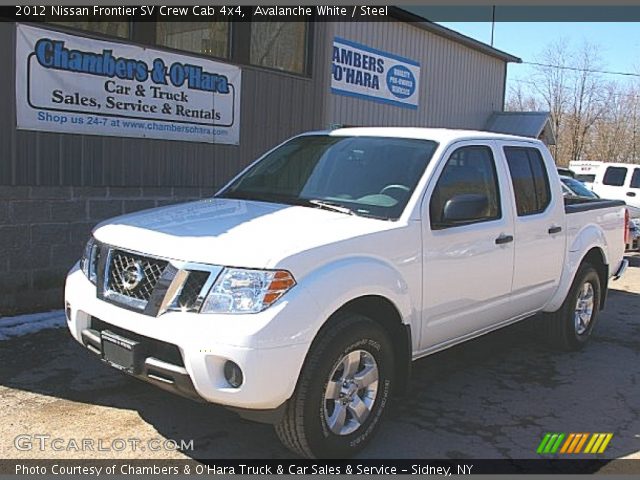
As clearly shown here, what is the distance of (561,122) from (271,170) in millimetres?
41624

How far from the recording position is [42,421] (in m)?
4.19

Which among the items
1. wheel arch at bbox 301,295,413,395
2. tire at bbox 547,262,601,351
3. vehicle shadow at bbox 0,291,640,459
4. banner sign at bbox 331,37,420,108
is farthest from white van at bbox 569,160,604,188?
wheel arch at bbox 301,295,413,395

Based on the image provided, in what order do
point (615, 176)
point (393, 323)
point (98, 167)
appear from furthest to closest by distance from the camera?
point (615, 176)
point (98, 167)
point (393, 323)

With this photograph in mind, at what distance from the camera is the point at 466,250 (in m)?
4.50

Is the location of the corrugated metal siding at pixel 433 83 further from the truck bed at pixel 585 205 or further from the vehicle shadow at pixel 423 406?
the vehicle shadow at pixel 423 406

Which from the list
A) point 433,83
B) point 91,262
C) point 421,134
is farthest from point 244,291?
point 433,83

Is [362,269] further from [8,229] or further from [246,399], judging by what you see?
[8,229]

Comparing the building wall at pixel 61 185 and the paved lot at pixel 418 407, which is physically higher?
the building wall at pixel 61 185

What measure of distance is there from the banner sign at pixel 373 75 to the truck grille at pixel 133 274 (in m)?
8.18

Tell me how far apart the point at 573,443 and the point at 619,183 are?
14.2 m

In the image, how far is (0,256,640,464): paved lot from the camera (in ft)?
13.2

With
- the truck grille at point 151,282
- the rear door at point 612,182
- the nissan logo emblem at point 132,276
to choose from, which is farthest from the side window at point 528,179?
the rear door at point 612,182

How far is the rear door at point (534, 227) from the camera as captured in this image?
518 cm

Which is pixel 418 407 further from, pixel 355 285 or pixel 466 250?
pixel 355 285
